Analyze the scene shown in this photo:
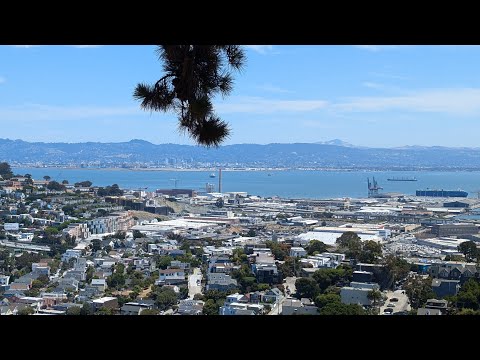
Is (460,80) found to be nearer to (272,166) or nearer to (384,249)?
(384,249)

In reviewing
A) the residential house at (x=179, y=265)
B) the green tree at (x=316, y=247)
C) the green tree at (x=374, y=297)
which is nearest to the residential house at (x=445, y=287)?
the green tree at (x=374, y=297)

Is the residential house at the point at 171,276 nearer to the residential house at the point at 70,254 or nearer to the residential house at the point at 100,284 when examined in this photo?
the residential house at the point at 100,284

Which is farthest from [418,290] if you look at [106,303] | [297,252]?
[106,303]

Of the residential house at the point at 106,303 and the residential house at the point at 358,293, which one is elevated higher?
the residential house at the point at 358,293

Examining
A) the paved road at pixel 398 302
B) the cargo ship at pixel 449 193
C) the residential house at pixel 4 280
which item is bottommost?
the residential house at pixel 4 280

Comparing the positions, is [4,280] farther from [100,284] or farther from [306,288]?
[306,288]
